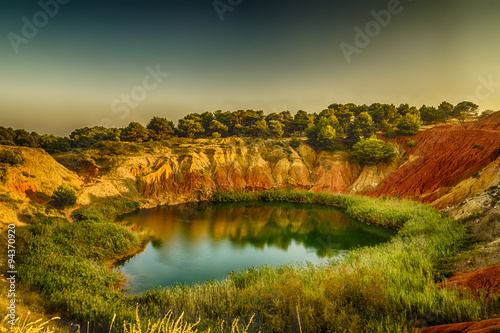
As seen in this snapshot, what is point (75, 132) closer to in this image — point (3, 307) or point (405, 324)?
point (3, 307)

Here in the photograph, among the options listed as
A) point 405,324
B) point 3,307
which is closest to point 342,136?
point 405,324

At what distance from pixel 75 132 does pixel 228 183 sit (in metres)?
32.4

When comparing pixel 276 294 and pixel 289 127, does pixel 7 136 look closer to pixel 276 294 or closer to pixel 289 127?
pixel 276 294

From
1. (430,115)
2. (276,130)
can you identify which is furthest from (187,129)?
(430,115)

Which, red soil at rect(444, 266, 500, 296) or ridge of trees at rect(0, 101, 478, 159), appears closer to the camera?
red soil at rect(444, 266, 500, 296)

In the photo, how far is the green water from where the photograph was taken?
13611 mm

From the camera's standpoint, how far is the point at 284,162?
3966 centimetres

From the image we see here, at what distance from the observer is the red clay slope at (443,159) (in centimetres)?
2352

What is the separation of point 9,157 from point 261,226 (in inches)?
851

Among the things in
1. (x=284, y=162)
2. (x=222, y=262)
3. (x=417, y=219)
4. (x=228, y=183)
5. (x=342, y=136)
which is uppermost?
(x=342, y=136)

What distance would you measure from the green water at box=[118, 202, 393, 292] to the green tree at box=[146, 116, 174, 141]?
18919 millimetres

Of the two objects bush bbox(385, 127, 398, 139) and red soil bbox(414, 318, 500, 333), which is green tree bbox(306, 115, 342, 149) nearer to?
bush bbox(385, 127, 398, 139)

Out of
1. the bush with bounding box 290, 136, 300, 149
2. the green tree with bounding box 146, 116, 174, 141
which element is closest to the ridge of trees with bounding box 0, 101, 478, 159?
the green tree with bounding box 146, 116, 174, 141

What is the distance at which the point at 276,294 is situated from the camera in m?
7.62
